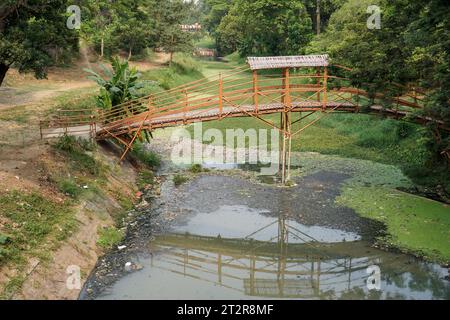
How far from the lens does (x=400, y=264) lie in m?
14.2

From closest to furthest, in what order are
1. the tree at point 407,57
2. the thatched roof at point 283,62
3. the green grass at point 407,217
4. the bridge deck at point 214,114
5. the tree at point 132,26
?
the tree at point 407,57 < the green grass at point 407,217 < the thatched roof at point 283,62 < the bridge deck at point 214,114 < the tree at point 132,26

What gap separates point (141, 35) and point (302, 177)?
22.8m

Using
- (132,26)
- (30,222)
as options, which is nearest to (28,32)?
(30,222)

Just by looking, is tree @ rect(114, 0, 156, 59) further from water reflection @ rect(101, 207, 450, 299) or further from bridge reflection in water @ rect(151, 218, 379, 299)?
bridge reflection in water @ rect(151, 218, 379, 299)

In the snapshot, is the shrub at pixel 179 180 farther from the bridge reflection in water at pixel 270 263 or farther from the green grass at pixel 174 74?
the green grass at pixel 174 74

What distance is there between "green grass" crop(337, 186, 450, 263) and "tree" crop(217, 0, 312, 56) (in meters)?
26.7

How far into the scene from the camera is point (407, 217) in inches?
675

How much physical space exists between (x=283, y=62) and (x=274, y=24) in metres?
30.5

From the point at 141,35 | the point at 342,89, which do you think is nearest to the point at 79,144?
the point at 342,89

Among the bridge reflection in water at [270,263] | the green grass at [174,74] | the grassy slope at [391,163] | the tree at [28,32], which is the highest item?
the tree at [28,32]

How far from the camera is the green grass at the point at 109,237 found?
49.3 feet

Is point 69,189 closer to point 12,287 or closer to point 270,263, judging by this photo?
point 12,287

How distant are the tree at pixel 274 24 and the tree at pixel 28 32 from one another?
94.2 ft

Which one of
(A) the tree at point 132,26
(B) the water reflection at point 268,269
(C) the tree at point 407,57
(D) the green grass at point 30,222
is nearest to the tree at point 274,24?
(A) the tree at point 132,26
